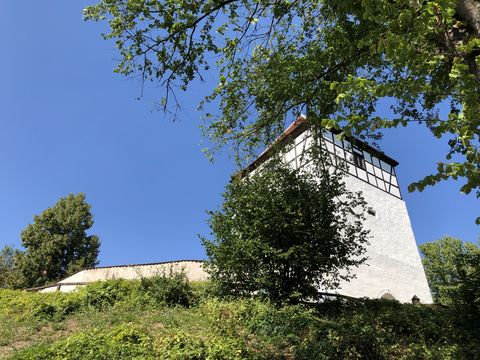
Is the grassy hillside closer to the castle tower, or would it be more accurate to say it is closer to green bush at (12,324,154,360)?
green bush at (12,324,154,360)

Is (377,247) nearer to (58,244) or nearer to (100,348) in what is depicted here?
(100,348)

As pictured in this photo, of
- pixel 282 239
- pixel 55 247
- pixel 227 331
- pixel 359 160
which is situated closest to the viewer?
pixel 227 331

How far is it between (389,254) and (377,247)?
104 cm

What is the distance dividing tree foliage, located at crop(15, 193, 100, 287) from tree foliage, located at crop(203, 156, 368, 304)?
921 inches

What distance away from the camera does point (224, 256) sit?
12.4 meters

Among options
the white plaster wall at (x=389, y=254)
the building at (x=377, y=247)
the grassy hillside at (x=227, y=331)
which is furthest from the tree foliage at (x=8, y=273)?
the white plaster wall at (x=389, y=254)

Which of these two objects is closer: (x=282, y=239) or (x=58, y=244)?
(x=282, y=239)

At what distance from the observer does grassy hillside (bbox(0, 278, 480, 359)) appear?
24.0 ft

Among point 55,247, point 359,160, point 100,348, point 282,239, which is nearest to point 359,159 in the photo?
point 359,160

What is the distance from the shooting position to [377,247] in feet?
66.7

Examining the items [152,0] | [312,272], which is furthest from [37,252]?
[152,0]

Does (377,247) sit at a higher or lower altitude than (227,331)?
higher

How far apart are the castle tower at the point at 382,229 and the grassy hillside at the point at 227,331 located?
301 inches

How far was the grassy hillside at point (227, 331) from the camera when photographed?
730 cm
